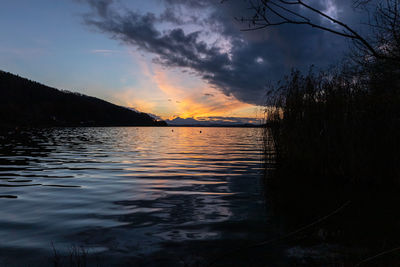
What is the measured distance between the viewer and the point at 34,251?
3953 millimetres

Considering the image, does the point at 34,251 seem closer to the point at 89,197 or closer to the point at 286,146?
the point at 89,197

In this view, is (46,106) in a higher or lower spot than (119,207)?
higher

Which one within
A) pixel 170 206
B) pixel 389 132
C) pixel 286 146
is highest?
pixel 389 132

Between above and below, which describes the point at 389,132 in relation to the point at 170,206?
above

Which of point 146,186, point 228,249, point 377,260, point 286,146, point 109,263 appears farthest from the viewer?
point 286,146

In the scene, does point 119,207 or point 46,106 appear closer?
point 119,207

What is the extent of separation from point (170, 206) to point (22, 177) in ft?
22.9

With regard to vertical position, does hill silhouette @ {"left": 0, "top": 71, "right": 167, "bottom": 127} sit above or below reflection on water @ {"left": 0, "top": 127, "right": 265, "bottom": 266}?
above

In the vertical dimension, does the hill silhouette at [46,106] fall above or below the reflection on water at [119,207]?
above

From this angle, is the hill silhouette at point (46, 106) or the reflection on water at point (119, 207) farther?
the hill silhouette at point (46, 106)

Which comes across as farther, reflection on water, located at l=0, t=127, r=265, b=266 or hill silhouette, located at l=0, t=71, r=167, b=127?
hill silhouette, located at l=0, t=71, r=167, b=127

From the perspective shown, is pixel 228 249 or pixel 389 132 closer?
pixel 228 249

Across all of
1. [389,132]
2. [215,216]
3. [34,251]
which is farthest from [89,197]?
[389,132]

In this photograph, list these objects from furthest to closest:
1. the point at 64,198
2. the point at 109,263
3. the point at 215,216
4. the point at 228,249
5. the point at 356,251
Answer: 1. the point at 64,198
2. the point at 215,216
3. the point at 228,249
4. the point at 356,251
5. the point at 109,263
